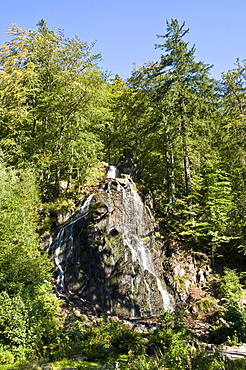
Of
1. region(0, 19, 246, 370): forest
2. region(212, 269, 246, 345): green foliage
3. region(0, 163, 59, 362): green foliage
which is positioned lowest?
region(212, 269, 246, 345): green foliage

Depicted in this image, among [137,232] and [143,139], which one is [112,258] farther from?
[143,139]

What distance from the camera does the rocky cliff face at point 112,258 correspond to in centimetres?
1405

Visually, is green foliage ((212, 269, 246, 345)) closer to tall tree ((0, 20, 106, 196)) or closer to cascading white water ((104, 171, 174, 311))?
cascading white water ((104, 171, 174, 311))

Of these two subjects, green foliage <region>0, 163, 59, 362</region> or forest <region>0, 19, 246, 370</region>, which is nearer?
green foliage <region>0, 163, 59, 362</region>

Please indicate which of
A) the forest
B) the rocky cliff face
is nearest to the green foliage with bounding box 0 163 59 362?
the forest

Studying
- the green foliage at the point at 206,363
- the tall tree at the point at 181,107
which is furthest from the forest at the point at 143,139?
the green foliage at the point at 206,363

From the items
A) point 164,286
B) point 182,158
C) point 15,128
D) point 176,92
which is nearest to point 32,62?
point 15,128

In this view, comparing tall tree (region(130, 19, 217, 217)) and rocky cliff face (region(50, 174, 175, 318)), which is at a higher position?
tall tree (region(130, 19, 217, 217))

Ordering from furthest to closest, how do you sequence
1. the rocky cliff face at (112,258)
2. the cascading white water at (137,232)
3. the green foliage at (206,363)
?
the cascading white water at (137,232) → the rocky cliff face at (112,258) → the green foliage at (206,363)

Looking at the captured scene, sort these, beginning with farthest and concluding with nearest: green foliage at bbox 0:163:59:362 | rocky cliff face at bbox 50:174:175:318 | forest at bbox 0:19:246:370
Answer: forest at bbox 0:19:246:370 → rocky cliff face at bbox 50:174:175:318 → green foliage at bbox 0:163:59:362

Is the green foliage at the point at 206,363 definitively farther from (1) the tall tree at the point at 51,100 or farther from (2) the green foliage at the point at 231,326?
(1) the tall tree at the point at 51,100

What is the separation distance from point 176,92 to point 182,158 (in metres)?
4.93

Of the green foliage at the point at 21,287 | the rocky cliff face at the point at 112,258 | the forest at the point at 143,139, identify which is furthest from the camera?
the forest at the point at 143,139

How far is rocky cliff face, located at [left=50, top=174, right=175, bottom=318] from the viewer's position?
46.1ft
